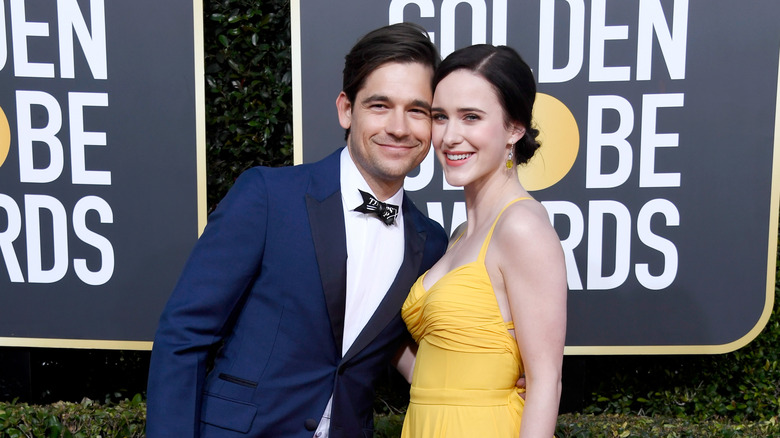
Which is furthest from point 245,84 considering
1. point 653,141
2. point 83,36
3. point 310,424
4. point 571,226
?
point 653,141

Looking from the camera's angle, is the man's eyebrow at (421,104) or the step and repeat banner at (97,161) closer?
the man's eyebrow at (421,104)

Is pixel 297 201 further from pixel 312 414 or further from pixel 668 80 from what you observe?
pixel 668 80

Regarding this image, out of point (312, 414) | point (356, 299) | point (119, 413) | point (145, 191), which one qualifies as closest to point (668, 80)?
point (356, 299)

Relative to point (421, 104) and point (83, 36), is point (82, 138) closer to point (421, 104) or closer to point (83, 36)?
point (83, 36)

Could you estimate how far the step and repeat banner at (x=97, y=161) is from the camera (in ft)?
9.43

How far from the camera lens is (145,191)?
2922 mm

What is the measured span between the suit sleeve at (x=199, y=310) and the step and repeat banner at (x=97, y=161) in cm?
138

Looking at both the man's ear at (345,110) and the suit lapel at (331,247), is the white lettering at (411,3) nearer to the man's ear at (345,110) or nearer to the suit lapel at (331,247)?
the man's ear at (345,110)

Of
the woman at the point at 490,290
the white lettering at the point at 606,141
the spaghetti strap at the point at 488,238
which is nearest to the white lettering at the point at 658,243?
the white lettering at the point at 606,141

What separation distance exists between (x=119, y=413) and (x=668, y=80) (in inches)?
125

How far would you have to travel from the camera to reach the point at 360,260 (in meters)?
1.86

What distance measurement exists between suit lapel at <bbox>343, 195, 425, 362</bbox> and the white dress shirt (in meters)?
0.04

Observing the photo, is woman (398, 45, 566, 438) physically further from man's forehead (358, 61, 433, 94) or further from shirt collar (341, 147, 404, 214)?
shirt collar (341, 147, 404, 214)

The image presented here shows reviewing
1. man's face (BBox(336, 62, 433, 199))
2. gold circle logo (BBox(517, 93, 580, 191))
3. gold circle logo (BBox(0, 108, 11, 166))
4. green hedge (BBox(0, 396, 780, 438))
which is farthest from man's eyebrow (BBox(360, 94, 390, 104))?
gold circle logo (BBox(0, 108, 11, 166))
